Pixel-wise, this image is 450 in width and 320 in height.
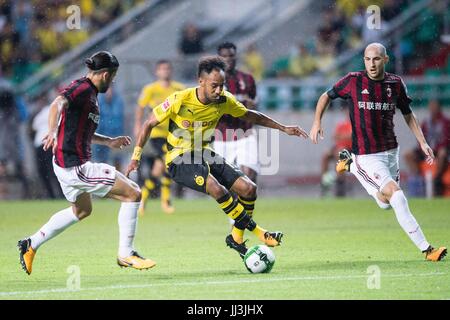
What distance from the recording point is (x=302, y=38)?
1043 inches

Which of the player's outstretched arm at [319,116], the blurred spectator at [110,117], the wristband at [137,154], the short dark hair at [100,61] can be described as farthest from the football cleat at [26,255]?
the blurred spectator at [110,117]

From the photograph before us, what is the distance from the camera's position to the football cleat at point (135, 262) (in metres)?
10.2

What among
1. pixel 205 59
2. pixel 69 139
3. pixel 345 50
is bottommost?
pixel 69 139

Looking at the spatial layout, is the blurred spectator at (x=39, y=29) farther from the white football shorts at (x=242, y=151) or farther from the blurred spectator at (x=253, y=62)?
the white football shorts at (x=242, y=151)

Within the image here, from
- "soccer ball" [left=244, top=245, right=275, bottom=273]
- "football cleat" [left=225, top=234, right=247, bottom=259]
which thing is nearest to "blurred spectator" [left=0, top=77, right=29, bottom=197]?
"football cleat" [left=225, top=234, right=247, bottom=259]

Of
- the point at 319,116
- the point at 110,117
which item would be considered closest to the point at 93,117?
the point at 319,116

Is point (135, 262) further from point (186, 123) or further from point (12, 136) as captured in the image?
point (12, 136)

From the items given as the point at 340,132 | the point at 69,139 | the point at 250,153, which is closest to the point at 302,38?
the point at 340,132

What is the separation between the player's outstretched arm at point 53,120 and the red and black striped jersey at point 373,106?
337 centimetres

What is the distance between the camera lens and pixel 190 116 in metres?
11.2

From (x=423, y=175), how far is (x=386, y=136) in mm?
10081

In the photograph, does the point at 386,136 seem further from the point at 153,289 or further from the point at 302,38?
the point at 302,38

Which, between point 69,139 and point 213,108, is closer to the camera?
point 69,139
